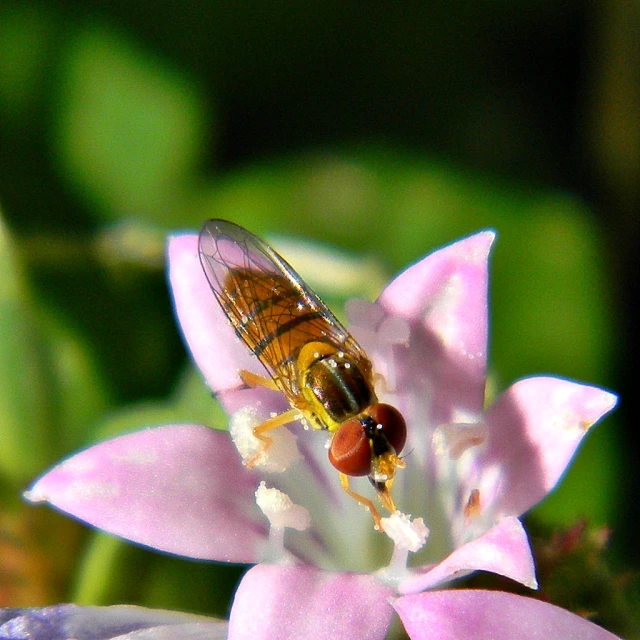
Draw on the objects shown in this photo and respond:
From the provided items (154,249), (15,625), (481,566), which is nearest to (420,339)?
(481,566)

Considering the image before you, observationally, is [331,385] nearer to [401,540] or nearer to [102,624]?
[401,540]

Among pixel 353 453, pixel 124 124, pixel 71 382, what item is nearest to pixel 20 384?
pixel 71 382

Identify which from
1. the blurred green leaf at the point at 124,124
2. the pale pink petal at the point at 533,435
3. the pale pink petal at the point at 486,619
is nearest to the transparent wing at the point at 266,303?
the pale pink petal at the point at 533,435

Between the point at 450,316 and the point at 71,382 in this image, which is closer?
the point at 450,316

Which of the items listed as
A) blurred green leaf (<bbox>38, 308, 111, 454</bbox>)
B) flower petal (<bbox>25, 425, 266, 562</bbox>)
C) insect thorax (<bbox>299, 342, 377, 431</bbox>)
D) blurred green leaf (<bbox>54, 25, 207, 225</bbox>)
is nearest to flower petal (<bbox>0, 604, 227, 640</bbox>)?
flower petal (<bbox>25, 425, 266, 562</bbox>)

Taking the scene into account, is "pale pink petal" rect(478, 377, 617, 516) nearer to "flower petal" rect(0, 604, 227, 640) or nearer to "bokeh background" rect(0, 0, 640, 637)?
"flower petal" rect(0, 604, 227, 640)

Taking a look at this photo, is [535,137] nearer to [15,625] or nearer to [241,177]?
[241,177]
